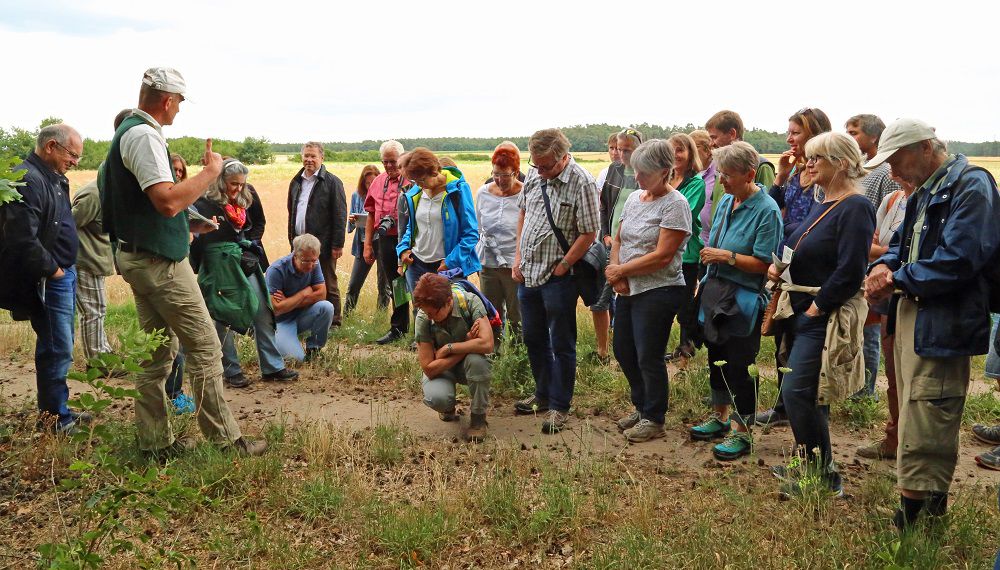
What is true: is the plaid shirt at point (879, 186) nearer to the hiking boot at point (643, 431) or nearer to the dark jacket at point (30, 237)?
the hiking boot at point (643, 431)

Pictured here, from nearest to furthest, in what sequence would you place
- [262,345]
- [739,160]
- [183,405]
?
[739,160]
[183,405]
[262,345]

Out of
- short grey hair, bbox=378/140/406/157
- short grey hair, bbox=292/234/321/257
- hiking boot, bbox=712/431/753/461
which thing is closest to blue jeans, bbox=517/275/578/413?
hiking boot, bbox=712/431/753/461

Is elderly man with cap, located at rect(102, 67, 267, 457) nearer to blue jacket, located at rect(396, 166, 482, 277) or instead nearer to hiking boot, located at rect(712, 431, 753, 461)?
blue jacket, located at rect(396, 166, 482, 277)

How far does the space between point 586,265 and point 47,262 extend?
3.54m

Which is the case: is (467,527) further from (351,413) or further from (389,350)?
(389,350)

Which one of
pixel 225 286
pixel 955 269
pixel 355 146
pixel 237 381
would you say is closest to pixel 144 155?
pixel 225 286

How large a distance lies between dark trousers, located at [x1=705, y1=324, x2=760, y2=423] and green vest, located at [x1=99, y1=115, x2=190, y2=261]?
320 cm

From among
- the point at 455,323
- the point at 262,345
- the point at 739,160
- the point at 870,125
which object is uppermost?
the point at 870,125

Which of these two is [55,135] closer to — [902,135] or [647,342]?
[647,342]

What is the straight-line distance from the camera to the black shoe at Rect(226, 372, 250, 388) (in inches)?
266

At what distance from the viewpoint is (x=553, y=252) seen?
17.8ft

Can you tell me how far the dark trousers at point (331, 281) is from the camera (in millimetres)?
9031

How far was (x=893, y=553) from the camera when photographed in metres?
3.32

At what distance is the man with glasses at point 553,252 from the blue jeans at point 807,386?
1667 mm
